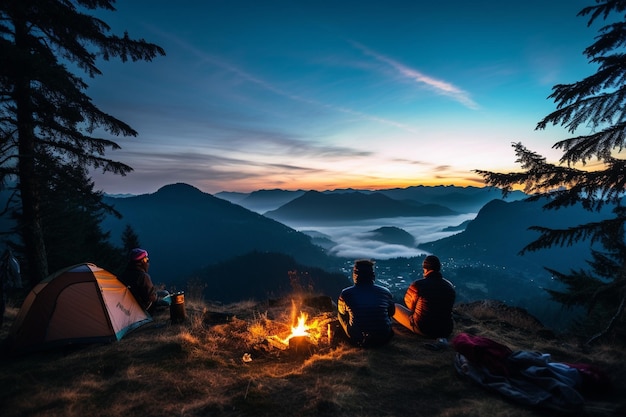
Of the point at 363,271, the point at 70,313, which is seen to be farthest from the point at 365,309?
the point at 70,313

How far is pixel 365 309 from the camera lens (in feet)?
21.6

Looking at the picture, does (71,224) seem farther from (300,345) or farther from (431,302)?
(431,302)

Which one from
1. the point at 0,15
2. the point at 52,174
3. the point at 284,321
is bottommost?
the point at 284,321

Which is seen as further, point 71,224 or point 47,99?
point 71,224

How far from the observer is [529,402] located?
4.25 metres

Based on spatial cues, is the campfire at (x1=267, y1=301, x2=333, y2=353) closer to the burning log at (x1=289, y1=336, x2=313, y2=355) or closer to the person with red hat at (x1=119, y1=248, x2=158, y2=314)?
the burning log at (x1=289, y1=336, x2=313, y2=355)

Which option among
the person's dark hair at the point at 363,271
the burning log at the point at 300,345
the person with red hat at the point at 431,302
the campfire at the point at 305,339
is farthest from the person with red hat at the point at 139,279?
the person with red hat at the point at 431,302

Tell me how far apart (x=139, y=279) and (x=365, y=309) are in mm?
6788

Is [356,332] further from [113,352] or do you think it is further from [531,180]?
[531,180]

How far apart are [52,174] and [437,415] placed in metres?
12.0

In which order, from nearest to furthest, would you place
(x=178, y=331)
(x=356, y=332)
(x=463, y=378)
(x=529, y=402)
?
1. (x=529, y=402)
2. (x=463, y=378)
3. (x=356, y=332)
4. (x=178, y=331)

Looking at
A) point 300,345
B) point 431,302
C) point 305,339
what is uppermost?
point 431,302

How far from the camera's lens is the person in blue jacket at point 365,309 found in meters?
6.58

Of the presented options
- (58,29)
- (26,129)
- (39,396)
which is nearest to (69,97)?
(26,129)
